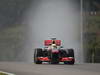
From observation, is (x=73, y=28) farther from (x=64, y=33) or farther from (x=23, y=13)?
(x=23, y=13)

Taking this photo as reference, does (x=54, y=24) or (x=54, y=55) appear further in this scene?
(x=54, y=24)

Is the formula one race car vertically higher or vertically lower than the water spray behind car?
lower

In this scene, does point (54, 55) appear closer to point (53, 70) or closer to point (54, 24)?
point (53, 70)

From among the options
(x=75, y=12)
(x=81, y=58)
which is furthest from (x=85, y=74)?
(x=75, y=12)

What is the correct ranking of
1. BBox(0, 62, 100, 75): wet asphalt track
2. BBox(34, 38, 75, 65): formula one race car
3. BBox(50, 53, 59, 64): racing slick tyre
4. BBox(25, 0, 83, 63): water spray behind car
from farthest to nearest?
BBox(25, 0, 83, 63): water spray behind car
BBox(50, 53, 59, 64): racing slick tyre
BBox(34, 38, 75, 65): formula one race car
BBox(0, 62, 100, 75): wet asphalt track

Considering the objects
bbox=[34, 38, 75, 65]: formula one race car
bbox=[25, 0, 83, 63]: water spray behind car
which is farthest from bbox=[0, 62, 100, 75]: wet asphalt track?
bbox=[25, 0, 83, 63]: water spray behind car

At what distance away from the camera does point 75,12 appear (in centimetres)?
4206

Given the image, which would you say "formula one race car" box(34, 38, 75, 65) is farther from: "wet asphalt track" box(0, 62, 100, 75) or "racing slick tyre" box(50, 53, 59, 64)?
"wet asphalt track" box(0, 62, 100, 75)

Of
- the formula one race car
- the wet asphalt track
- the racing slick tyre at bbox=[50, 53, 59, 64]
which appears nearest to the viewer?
the wet asphalt track

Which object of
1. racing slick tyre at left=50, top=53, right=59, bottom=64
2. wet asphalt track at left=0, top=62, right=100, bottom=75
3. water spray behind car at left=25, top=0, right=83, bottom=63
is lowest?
wet asphalt track at left=0, top=62, right=100, bottom=75

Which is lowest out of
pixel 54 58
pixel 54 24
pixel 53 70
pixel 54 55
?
pixel 53 70

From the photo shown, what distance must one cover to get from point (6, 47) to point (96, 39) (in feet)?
24.7

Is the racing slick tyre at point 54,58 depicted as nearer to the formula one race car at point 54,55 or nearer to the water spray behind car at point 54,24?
the formula one race car at point 54,55

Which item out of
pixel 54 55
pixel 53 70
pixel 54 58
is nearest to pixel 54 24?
pixel 54 58
